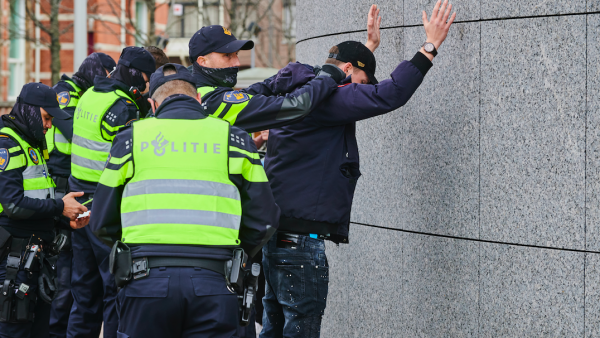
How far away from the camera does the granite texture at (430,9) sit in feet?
14.3

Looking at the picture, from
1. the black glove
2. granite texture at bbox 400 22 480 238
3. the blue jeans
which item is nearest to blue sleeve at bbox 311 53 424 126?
the black glove

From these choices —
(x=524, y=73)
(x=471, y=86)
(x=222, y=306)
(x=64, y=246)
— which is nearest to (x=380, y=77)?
(x=471, y=86)

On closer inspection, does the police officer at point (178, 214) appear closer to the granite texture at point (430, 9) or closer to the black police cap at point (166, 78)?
the black police cap at point (166, 78)

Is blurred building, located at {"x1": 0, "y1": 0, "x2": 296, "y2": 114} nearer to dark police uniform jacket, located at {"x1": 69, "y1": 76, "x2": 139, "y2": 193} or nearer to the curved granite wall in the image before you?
dark police uniform jacket, located at {"x1": 69, "y1": 76, "x2": 139, "y2": 193}

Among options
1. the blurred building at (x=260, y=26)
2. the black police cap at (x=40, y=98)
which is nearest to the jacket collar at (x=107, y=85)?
the black police cap at (x=40, y=98)

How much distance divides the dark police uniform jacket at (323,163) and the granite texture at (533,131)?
0.74m

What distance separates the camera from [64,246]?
593 centimetres

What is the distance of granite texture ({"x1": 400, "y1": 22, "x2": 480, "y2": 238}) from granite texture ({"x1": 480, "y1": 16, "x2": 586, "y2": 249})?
0.08 metres

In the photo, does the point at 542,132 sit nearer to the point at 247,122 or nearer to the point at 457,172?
the point at 457,172

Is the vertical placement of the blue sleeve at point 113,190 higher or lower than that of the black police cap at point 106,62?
lower

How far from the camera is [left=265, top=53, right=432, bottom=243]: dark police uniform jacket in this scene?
4023 mm

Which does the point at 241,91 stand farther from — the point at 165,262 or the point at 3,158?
the point at 3,158

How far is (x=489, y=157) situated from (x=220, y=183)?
181 cm

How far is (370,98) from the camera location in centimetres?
397
